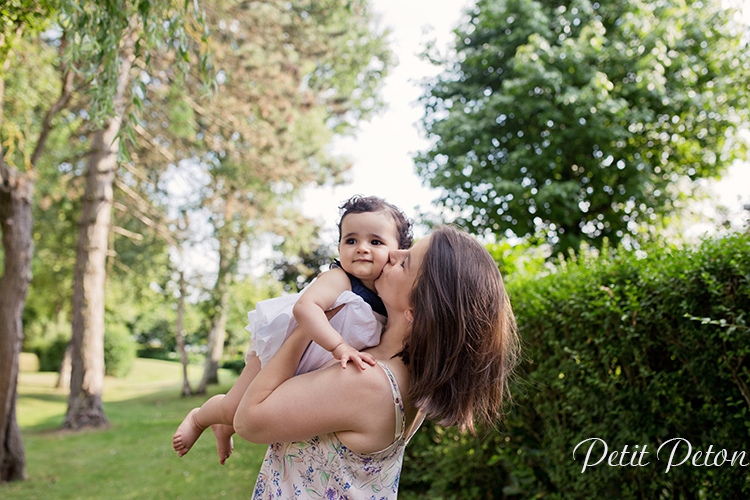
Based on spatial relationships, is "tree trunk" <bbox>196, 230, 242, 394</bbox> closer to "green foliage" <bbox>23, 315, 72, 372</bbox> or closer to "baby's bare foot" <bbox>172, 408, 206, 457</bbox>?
"green foliage" <bbox>23, 315, 72, 372</bbox>

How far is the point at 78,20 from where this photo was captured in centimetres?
285

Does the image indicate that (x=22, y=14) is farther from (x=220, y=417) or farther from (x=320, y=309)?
(x=320, y=309)

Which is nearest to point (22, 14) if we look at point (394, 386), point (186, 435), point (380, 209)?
point (380, 209)

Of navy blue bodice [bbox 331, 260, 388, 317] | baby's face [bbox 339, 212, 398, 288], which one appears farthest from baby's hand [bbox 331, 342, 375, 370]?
baby's face [bbox 339, 212, 398, 288]

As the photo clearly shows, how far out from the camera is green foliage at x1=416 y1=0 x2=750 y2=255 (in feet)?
34.9

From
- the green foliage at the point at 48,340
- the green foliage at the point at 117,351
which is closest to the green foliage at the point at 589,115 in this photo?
the green foliage at the point at 117,351

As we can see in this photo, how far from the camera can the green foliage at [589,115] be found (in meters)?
10.6

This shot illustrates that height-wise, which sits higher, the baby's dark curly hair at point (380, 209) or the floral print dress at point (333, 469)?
the baby's dark curly hair at point (380, 209)

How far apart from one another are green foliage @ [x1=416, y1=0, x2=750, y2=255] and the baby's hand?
31.7 feet

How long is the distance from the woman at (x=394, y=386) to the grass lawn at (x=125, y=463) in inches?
217

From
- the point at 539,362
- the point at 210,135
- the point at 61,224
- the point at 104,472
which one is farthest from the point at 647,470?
the point at 61,224

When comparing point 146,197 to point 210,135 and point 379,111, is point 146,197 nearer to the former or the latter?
point 210,135

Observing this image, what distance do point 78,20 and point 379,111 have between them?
18276 mm

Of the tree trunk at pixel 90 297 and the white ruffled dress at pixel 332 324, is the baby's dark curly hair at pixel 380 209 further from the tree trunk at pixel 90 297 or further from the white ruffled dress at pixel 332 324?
the tree trunk at pixel 90 297
